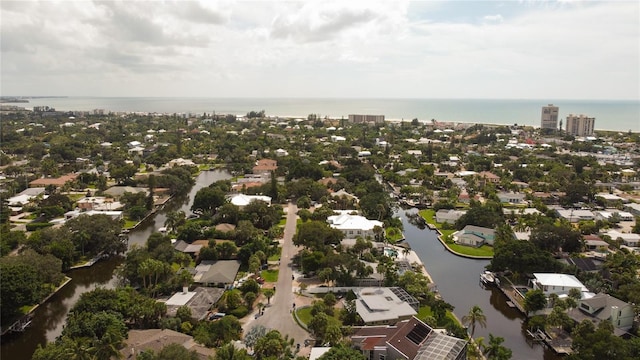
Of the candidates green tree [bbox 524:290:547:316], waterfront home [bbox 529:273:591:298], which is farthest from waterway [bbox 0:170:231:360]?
waterfront home [bbox 529:273:591:298]

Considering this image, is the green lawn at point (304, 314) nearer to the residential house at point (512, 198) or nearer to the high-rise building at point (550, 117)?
the residential house at point (512, 198)

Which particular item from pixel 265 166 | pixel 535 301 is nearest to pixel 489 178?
pixel 265 166

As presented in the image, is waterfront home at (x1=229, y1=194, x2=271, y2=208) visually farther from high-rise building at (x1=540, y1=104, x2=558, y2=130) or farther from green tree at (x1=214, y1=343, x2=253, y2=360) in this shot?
high-rise building at (x1=540, y1=104, x2=558, y2=130)

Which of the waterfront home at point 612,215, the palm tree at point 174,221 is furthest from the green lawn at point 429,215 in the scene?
the palm tree at point 174,221

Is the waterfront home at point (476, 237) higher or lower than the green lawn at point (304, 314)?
higher

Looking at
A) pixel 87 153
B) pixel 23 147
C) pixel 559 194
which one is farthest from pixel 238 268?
pixel 23 147

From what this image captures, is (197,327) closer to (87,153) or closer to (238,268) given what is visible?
(238,268)
